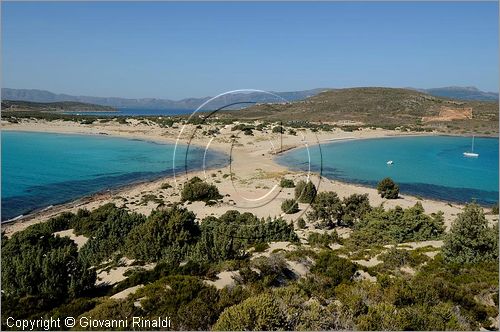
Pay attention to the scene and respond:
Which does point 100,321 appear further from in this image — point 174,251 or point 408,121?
point 408,121

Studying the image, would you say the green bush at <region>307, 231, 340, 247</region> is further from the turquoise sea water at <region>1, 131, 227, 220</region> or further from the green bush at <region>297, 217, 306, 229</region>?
the turquoise sea water at <region>1, 131, 227, 220</region>

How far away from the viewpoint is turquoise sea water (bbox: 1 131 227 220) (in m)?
36.5

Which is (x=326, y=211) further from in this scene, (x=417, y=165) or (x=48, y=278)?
(x=417, y=165)

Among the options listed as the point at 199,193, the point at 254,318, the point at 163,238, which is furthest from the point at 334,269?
the point at 199,193

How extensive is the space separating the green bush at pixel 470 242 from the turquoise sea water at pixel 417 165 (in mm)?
26088

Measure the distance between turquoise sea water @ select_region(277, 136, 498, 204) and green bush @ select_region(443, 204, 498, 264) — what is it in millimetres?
26088

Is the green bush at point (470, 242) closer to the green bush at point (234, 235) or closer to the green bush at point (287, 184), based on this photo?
the green bush at point (234, 235)

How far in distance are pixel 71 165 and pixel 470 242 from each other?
166 ft

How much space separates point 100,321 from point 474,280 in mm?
11262

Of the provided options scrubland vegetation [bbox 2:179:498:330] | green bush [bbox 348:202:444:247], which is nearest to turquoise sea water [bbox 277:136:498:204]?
green bush [bbox 348:202:444:247]

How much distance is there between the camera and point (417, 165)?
5997cm

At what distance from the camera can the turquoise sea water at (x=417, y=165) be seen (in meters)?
44.8

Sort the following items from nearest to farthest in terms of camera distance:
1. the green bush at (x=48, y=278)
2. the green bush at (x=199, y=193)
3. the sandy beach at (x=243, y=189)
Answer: the green bush at (x=48, y=278) < the sandy beach at (x=243, y=189) < the green bush at (x=199, y=193)

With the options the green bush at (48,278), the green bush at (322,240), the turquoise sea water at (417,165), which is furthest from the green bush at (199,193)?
the turquoise sea water at (417,165)
